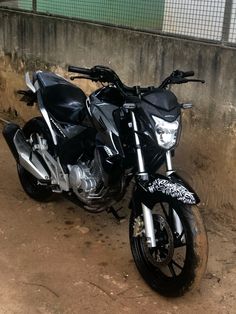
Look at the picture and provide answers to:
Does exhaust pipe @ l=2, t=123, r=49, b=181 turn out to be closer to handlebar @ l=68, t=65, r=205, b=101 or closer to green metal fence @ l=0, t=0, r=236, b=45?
handlebar @ l=68, t=65, r=205, b=101

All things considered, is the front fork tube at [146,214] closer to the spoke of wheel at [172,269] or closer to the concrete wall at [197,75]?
the spoke of wheel at [172,269]

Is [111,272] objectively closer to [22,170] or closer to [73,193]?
[73,193]

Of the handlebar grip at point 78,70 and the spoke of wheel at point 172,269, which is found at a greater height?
the handlebar grip at point 78,70

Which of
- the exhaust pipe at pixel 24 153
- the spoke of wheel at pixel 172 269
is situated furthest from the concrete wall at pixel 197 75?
the exhaust pipe at pixel 24 153

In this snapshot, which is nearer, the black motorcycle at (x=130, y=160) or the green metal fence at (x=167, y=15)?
the black motorcycle at (x=130, y=160)

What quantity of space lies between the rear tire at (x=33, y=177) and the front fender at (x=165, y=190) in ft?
4.43

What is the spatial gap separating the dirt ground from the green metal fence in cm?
164

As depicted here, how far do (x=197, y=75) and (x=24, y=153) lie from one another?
1.72 metres

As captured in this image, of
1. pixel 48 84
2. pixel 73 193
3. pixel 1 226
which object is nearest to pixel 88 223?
pixel 73 193

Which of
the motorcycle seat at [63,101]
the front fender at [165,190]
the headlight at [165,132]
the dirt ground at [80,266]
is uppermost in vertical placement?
the headlight at [165,132]

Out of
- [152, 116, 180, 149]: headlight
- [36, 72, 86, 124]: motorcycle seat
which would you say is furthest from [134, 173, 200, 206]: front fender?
[36, 72, 86, 124]: motorcycle seat

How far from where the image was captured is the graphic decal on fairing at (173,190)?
3.26m

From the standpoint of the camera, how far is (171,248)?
3424 mm

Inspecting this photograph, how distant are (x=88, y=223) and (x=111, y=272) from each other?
2.72ft
